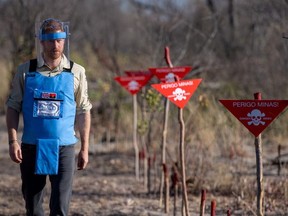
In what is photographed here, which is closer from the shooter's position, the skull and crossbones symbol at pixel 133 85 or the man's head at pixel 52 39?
the man's head at pixel 52 39

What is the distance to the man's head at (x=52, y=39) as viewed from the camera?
499 centimetres

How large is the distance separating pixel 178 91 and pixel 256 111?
1.07 metres

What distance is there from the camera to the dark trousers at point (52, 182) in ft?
16.4

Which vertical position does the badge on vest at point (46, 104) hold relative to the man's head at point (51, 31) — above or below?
below

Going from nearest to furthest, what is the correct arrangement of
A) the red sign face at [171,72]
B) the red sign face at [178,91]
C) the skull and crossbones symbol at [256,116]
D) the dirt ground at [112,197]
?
the skull and crossbones symbol at [256,116], the red sign face at [178,91], the red sign face at [171,72], the dirt ground at [112,197]

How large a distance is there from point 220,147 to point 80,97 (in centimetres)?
527

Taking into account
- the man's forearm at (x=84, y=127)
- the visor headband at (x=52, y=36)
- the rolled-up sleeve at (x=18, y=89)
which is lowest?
the man's forearm at (x=84, y=127)

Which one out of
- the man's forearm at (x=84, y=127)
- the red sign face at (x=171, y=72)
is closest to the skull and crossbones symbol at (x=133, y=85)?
the red sign face at (x=171, y=72)

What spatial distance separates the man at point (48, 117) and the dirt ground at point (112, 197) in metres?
1.95

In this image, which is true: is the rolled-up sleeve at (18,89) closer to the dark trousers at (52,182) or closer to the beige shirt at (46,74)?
the beige shirt at (46,74)

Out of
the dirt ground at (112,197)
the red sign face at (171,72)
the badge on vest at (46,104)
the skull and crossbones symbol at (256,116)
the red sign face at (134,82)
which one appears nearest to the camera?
the badge on vest at (46,104)

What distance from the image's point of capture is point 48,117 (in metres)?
4.91

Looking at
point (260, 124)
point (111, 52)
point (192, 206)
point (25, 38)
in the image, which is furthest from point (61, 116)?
point (111, 52)

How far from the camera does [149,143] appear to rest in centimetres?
959
